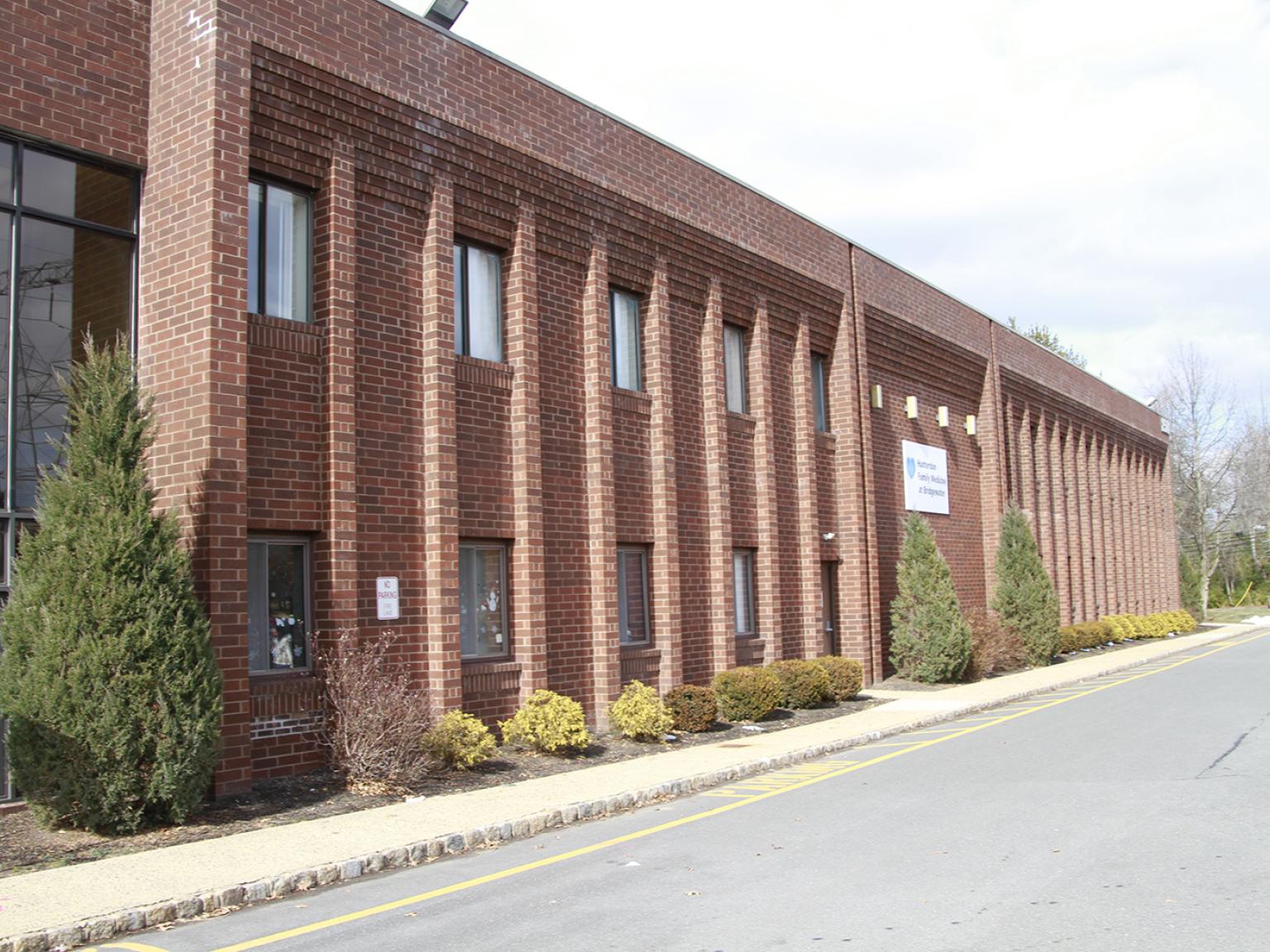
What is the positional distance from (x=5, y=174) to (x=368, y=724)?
6.82m

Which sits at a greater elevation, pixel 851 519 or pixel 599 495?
pixel 599 495

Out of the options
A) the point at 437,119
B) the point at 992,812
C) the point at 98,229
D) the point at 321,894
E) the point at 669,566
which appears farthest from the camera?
the point at 669,566

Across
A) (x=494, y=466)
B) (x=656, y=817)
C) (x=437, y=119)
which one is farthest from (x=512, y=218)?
(x=656, y=817)

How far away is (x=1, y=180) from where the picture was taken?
11.9 m

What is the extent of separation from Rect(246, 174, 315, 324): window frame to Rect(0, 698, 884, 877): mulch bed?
5.23 meters

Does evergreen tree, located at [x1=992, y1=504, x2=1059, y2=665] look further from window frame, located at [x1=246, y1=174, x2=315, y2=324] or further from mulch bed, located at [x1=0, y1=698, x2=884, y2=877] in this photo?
window frame, located at [x1=246, y1=174, x2=315, y2=324]

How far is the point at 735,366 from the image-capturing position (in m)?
21.8

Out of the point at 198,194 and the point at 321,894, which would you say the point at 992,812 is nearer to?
the point at 321,894

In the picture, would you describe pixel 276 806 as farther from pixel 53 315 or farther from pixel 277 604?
pixel 53 315

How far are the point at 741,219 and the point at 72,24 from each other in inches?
488

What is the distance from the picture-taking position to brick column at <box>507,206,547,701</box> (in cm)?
1571

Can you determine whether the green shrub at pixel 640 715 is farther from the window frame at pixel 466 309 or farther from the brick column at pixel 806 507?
the brick column at pixel 806 507

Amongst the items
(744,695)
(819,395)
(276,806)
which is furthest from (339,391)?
(819,395)

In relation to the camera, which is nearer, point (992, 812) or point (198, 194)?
point (992, 812)
